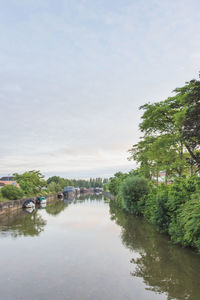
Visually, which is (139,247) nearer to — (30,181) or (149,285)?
(149,285)

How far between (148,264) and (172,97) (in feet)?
49.8

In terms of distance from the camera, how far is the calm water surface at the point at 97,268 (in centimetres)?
820

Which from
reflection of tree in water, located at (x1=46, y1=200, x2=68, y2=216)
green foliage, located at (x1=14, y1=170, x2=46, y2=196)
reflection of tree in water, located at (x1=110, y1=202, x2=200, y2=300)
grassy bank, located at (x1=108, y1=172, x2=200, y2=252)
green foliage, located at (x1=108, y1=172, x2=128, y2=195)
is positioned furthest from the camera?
green foliage, located at (x1=14, y1=170, x2=46, y2=196)

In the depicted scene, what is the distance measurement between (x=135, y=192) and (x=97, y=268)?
1904cm

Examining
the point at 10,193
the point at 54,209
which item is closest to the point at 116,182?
the point at 54,209

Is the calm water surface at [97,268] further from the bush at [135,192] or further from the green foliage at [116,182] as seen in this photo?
the green foliage at [116,182]

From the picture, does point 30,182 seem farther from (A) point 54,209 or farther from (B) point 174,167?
(B) point 174,167

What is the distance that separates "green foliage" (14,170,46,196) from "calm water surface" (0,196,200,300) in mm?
45594

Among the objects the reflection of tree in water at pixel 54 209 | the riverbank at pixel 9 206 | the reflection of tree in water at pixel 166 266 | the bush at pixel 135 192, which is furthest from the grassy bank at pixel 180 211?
the riverbank at pixel 9 206

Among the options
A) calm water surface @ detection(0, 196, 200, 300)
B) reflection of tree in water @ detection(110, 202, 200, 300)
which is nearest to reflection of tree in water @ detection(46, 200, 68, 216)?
calm water surface @ detection(0, 196, 200, 300)

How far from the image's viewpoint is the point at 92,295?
7.92m

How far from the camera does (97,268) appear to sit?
428 inches

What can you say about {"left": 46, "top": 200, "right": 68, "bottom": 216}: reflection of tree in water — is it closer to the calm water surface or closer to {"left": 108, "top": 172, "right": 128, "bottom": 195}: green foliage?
{"left": 108, "top": 172, "right": 128, "bottom": 195}: green foliage

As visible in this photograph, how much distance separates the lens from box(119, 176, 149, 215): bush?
1133 inches
